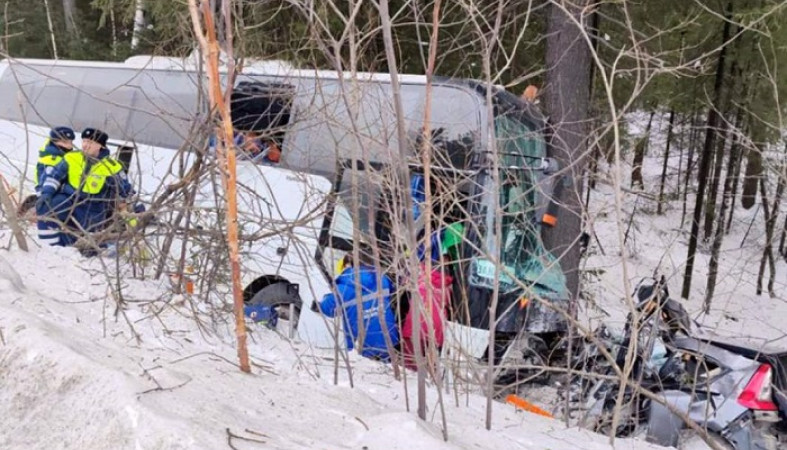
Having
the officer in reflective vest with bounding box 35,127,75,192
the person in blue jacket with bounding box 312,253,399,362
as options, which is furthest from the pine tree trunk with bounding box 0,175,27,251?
the person in blue jacket with bounding box 312,253,399,362

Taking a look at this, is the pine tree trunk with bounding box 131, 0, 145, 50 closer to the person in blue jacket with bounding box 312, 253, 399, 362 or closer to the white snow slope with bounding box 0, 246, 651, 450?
the white snow slope with bounding box 0, 246, 651, 450

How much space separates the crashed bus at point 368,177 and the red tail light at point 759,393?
4.09 ft

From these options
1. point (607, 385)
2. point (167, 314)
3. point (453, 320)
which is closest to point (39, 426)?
point (167, 314)

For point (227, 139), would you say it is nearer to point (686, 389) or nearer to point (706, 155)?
point (686, 389)

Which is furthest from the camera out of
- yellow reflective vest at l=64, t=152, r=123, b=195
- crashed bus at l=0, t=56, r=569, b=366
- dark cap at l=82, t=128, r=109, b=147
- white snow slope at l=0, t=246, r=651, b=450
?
dark cap at l=82, t=128, r=109, b=147

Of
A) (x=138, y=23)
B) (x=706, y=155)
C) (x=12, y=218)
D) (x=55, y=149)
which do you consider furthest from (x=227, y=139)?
(x=706, y=155)

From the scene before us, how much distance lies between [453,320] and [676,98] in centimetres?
1035

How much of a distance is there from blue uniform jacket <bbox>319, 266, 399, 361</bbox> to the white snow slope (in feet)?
0.82

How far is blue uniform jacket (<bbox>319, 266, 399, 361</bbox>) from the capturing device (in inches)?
170

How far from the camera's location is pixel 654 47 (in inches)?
418

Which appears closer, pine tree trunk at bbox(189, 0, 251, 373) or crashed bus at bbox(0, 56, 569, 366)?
pine tree trunk at bbox(189, 0, 251, 373)

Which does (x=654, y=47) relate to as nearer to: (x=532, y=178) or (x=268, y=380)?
(x=532, y=178)

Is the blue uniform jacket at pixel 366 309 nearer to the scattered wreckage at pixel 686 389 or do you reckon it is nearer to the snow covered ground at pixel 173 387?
the snow covered ground at pixel 173 387

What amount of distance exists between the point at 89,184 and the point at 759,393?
5158mm
